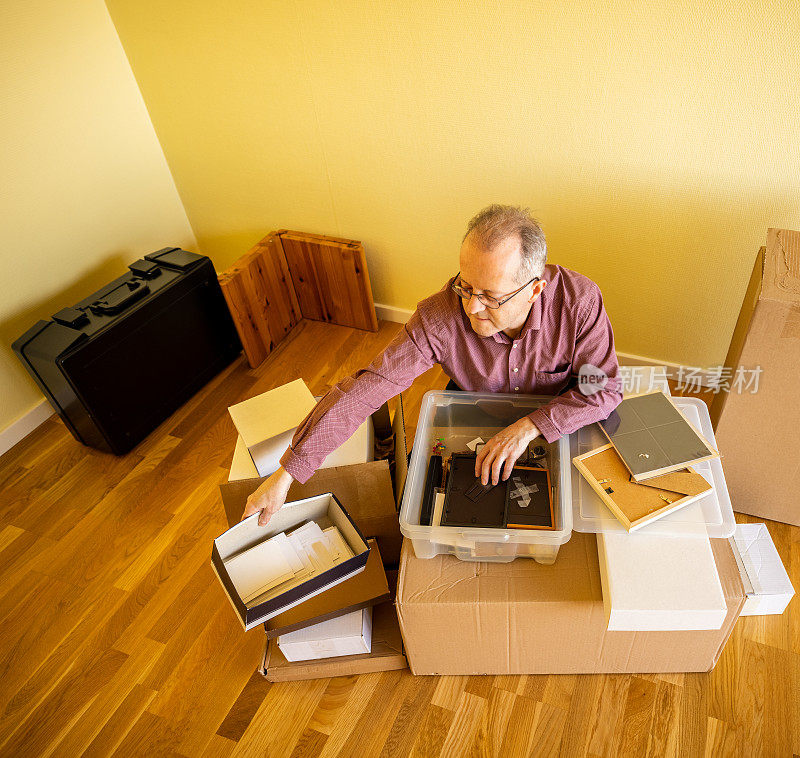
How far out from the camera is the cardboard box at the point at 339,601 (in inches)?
55.9

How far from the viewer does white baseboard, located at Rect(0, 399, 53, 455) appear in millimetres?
2281

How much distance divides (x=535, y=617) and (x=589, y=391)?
1.64 ft

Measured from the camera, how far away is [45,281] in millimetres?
2254

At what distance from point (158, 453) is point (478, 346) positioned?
55.5 inches

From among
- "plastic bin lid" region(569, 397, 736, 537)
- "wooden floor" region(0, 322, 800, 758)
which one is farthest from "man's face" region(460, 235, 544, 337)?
"wooden floor" region(0, 322, 800, 758)

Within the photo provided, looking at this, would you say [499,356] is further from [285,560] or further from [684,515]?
[285,560]

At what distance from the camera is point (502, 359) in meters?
1.42

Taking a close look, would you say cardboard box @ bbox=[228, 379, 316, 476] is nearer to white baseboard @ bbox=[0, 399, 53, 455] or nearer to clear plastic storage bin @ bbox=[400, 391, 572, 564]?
clear plastic storage bin @ bbox=[400, 391, 572, 564]

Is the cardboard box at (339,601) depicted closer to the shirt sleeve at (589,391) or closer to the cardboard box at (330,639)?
the cardboard box at (330,639)

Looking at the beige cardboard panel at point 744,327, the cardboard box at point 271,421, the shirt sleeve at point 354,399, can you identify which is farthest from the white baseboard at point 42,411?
the cardboard box at point 271,421

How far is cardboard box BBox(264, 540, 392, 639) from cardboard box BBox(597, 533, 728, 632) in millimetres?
561

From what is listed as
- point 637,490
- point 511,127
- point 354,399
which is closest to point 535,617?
point 637,490

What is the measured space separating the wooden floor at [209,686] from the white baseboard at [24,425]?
1.05 feet

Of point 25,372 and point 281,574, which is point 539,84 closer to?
point 281,574
